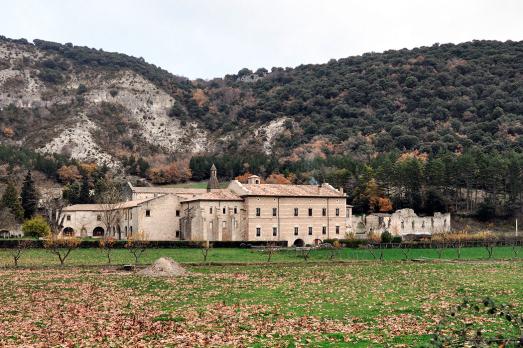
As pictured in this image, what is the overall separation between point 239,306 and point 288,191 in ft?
195

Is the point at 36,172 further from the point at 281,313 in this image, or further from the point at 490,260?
the point at 281,313

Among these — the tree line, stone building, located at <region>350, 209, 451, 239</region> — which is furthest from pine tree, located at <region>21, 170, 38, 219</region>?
stone building, located at <region>350, 209, 451, 239</region>

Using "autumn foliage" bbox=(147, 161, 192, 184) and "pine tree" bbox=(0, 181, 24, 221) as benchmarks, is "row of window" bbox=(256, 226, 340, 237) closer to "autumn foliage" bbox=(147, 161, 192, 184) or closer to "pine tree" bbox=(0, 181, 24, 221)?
"pine tree" bbox=(0, 181, 24, 221)

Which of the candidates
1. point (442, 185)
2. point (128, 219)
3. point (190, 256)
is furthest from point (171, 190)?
point (190, 256)

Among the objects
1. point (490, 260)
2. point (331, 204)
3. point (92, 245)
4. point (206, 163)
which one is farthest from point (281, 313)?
point (206, 163)

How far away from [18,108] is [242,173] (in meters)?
93.0


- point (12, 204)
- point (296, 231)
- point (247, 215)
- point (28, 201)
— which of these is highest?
point (28, 201)

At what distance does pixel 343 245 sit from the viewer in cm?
6869

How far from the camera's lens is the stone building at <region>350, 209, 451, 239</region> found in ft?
302

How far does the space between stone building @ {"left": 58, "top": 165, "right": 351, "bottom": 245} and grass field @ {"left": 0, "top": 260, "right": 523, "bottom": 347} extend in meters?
40.2

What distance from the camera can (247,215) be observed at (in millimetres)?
77750

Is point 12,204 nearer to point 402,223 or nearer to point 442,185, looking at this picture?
point 402,223

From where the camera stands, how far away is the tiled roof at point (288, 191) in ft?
260

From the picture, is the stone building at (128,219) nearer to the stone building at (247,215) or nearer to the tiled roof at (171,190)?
the stone building at (247,215)
